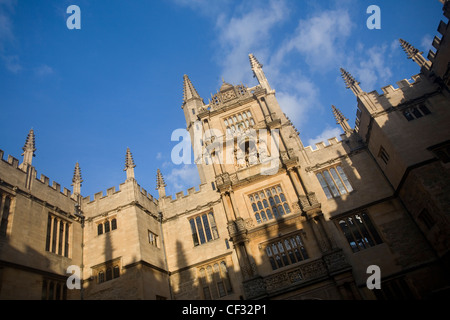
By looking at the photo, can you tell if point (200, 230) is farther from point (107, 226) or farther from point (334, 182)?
point (334, 182)

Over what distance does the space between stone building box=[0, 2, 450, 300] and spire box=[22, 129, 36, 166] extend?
11 centimetres

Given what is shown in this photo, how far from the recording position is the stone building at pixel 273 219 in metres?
14.9

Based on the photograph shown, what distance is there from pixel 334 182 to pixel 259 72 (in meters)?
14.0

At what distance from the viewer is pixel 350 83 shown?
20.7 m

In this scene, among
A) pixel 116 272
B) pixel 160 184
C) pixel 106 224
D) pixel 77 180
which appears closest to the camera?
pixel 116 272

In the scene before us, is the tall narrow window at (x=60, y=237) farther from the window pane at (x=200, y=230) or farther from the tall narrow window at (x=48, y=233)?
the window pane at (x=200, y=230)

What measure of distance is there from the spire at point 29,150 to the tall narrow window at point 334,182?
18.8 meters

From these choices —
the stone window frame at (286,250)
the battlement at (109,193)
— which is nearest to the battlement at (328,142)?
the stone window frame at (286,250)

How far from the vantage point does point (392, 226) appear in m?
16.5

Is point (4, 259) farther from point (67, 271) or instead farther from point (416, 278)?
point (416, 278)

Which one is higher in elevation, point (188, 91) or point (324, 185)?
point (188, 91)

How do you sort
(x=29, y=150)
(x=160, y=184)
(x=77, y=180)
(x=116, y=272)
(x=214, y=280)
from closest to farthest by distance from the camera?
(x=116, y=272)
(x=29, y=150)
(x=214, y=280)
(x=77, y=180)
(x=160, y=184)

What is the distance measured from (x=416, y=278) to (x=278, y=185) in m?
9.20

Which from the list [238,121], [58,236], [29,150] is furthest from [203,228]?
[29,150]
